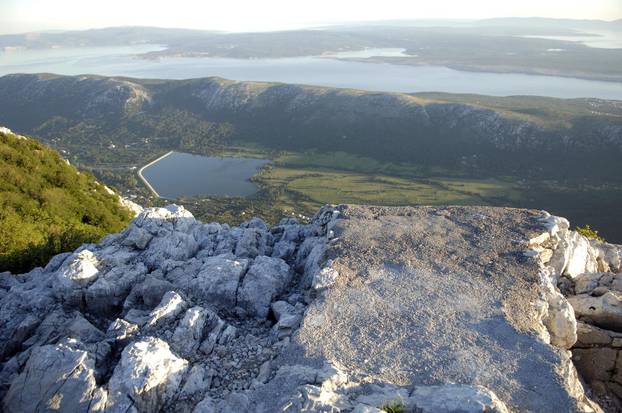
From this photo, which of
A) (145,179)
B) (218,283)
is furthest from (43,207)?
(145,179)

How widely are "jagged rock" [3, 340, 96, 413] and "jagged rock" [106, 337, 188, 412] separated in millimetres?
857

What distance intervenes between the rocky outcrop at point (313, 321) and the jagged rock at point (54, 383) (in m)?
0.04

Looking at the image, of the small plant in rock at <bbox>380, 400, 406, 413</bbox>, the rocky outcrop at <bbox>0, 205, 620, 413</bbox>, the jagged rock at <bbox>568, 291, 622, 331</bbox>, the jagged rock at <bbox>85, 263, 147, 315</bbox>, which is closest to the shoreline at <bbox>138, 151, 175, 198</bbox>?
the rocky outcrop at <bbox>0, 205, 620, 413</bbox>

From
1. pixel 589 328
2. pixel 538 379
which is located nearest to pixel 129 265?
pixel 538 379

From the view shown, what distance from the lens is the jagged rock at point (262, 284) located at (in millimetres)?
19578

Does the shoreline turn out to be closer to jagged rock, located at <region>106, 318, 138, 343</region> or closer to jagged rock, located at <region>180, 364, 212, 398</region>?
jagged rock, located at <region>106, 318, 138, 343</region>

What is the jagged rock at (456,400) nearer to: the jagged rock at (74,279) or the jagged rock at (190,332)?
the jagged rock at (190,332)

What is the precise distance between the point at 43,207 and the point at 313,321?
97.1 ft

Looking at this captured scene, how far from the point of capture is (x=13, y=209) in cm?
3375

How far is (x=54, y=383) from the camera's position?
555 inches

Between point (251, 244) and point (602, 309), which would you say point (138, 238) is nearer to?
point (251, 244)

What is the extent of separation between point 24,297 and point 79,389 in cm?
854

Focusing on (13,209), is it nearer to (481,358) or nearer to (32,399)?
(32,399)

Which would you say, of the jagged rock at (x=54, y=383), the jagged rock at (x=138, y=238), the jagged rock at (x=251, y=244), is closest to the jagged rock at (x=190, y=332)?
the jagged rock at (x=54, y=383)
